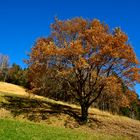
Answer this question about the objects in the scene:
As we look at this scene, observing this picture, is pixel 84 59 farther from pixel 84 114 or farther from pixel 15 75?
pixel 15 75

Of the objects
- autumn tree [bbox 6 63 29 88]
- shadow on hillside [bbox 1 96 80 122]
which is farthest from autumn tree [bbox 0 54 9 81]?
shadow on hillside [bbox 1 96 80 122]

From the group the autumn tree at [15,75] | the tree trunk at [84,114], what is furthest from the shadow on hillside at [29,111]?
the autumn tree at [15,75]

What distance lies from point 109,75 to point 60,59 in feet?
18.6

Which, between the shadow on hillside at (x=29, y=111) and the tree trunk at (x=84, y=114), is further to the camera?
the tree trunk at (x=84, y=114)

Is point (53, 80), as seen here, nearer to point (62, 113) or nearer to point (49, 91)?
point (49, 91)

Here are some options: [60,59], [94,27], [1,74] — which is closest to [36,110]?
[60,59]

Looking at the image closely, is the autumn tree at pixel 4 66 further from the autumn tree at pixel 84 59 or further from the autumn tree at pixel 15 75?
the autumn tree at pixel 84 59

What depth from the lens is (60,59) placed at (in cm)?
3309

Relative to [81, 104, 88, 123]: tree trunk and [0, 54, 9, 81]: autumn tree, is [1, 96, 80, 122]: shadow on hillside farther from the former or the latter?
[0, 54, 9, 81]: autumn tree

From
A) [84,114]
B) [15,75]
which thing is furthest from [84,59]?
[15,75]

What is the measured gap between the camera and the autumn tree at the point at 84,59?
32406 mm

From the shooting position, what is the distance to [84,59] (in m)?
32.5

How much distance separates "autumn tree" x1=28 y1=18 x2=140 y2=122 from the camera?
106 ft

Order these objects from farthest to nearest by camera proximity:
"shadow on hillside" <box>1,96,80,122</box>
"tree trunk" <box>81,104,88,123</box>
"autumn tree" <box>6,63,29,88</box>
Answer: "autumn tree" <box>6,63,29,88</box>, "tree trunk" <box>81,104,88,123</box>, "shadow on hillside" <box>1,96,80,122</box>
